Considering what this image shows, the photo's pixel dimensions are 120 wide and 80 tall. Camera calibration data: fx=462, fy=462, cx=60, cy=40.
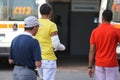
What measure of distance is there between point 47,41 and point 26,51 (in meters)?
1.80

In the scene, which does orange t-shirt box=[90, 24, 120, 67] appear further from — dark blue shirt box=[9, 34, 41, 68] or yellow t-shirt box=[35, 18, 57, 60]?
dark blue shirt box=[9, 34, 41, 68]

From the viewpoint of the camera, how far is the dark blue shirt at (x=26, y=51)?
613 centimetres

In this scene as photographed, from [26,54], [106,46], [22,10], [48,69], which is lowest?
[48,69]

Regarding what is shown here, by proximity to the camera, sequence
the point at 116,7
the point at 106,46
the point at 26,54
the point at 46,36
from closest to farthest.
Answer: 1. the point at 26,54
2. the point at 106,46
3. the point at 46,36
4. the point at 116,7

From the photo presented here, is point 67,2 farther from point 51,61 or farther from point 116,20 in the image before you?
point 51,61

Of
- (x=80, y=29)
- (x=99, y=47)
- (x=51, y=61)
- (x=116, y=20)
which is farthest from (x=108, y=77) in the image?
(x=80, y=29)

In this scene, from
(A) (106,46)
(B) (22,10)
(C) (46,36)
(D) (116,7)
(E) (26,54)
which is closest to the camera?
(E) (26,54)

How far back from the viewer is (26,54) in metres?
6.16

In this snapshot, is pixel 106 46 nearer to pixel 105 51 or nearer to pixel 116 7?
pixel 105 51

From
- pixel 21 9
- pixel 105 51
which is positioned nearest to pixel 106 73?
pixel 105 51

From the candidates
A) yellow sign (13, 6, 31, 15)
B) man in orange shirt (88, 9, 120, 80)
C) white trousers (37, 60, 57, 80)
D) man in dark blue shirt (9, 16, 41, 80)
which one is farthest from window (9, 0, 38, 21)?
man in dark blue shirt (9, 16, 41, 80)

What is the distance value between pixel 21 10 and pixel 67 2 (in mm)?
4664

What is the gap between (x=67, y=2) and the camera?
18.1 m

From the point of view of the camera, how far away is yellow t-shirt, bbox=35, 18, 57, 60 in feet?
25.9
